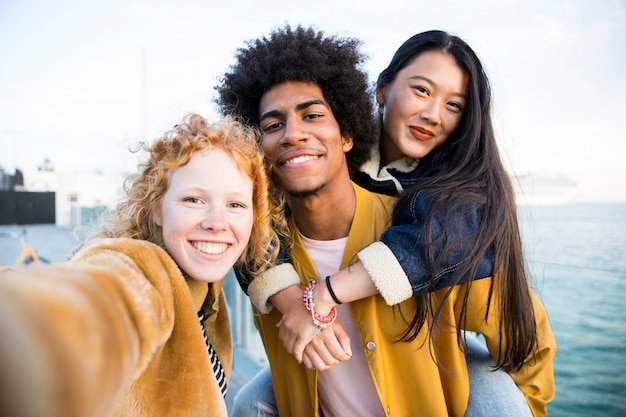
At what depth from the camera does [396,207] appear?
→ 6.77 ft

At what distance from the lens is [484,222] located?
1760 millimetres

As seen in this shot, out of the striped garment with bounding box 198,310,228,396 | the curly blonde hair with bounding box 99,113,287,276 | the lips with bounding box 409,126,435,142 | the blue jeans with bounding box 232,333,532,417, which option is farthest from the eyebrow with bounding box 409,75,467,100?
the striped garment with bounding box 198,310,228,396

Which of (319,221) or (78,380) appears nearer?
(78,380)

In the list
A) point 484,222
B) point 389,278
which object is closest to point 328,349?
point 389,278

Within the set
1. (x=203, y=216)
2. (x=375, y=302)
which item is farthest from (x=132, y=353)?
(x=375, y=302)

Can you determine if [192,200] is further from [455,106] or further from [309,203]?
[455,106]

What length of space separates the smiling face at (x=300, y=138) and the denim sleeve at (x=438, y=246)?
56 centimetres

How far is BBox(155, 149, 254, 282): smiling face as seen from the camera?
4.91 ft

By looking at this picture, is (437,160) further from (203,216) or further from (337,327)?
(203,216)

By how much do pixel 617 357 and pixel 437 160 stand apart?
2.70 metres

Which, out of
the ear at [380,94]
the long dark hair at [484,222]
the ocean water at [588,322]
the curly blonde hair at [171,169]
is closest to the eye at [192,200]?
the curly blonde hair at [171,169]

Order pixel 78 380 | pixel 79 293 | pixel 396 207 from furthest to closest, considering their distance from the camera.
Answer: pixel 396 207, pixel 79 293, pixel 78 380

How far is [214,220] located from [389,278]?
2.38ft

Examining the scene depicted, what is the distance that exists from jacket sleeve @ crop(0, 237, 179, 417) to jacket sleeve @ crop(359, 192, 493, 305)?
1.05 metres
